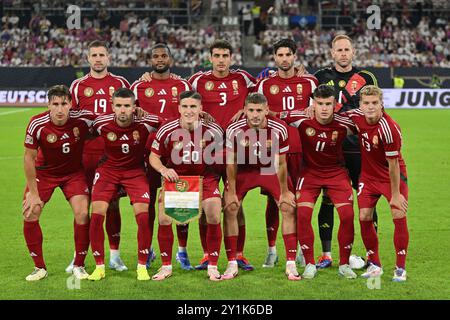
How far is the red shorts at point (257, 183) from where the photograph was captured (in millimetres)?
7113

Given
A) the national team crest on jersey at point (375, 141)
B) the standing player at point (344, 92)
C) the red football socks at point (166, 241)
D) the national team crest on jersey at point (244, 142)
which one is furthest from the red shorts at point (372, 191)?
the red football socks at point (166, 241)

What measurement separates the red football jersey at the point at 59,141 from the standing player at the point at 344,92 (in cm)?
244

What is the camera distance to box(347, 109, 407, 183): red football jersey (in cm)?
658

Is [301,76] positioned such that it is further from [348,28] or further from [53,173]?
[348,28]

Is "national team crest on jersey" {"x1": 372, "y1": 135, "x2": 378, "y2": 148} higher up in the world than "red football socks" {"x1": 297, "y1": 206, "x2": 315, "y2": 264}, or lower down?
higher up

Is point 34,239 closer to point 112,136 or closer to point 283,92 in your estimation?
point 112,136

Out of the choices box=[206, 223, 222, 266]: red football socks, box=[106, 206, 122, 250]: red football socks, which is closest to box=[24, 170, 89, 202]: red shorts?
box=[106, 206, 122, 250]: red football socks

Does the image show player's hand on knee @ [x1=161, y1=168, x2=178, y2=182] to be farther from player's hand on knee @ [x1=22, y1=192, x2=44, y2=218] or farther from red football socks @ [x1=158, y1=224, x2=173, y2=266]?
player's hand on knee @ [x1=22, y1=192, x2=44, y2=218]

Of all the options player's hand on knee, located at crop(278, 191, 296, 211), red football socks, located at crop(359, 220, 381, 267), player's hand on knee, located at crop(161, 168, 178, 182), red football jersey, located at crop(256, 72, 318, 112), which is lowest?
red football socks, located at crop(359, 220, 381, 267)

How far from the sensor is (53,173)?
7.11 meters

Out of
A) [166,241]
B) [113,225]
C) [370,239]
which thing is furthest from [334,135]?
[113,225]

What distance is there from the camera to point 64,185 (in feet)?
23.3

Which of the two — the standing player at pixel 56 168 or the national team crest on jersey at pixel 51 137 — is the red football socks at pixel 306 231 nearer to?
the standing player at pixel 56 168

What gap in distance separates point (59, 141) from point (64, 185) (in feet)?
1.42
